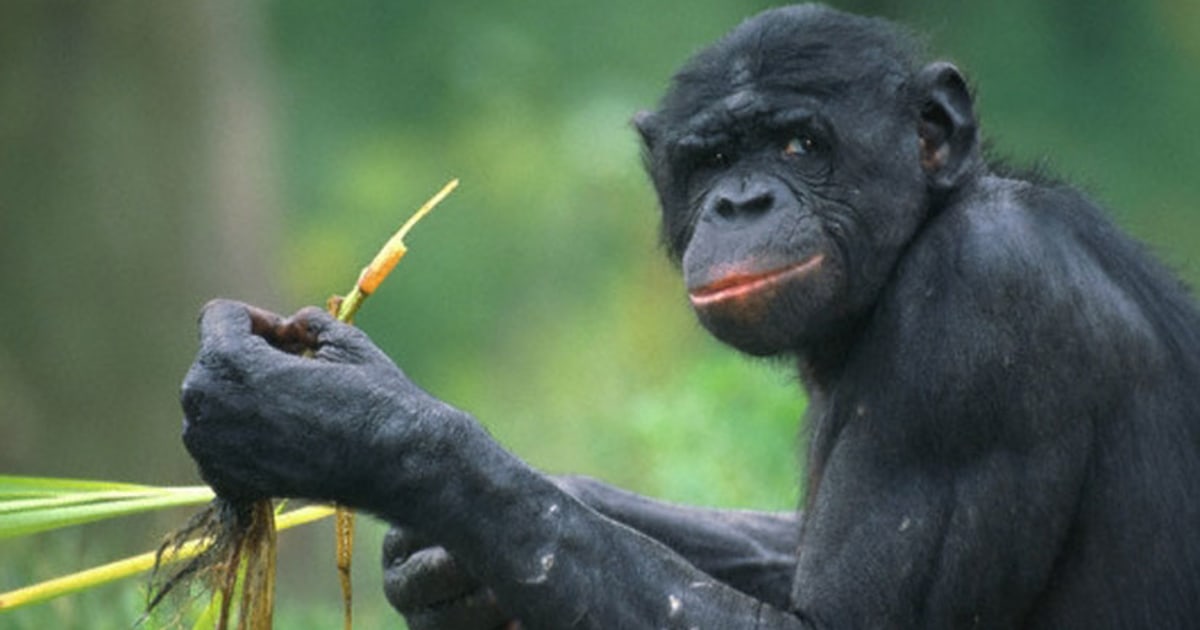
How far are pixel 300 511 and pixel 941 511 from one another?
193 cm

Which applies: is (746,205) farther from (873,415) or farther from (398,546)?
(398,546)

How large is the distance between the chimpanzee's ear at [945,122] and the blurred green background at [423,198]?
54 cm

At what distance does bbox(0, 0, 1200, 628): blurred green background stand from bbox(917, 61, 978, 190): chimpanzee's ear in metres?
0.54

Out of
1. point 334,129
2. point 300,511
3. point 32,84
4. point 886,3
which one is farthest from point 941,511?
point 334,129

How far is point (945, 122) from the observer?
320 inches

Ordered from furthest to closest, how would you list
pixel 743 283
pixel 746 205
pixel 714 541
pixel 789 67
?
pixel 714 541 → pixel 789 67 → pixel 746 205 → pixel 743 283

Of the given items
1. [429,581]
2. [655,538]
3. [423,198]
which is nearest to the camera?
[429,581]

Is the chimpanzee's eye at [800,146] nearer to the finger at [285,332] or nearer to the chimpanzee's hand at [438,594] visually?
the finger at [285,332]

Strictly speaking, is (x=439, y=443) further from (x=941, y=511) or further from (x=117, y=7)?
(x=117, y=7)

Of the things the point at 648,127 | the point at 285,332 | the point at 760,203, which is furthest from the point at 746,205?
the point at 285,332

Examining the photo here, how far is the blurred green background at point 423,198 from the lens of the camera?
47.5 ft

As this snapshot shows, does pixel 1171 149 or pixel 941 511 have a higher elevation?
pixel 941 511

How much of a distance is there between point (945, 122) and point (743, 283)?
909mm

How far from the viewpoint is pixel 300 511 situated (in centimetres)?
821
